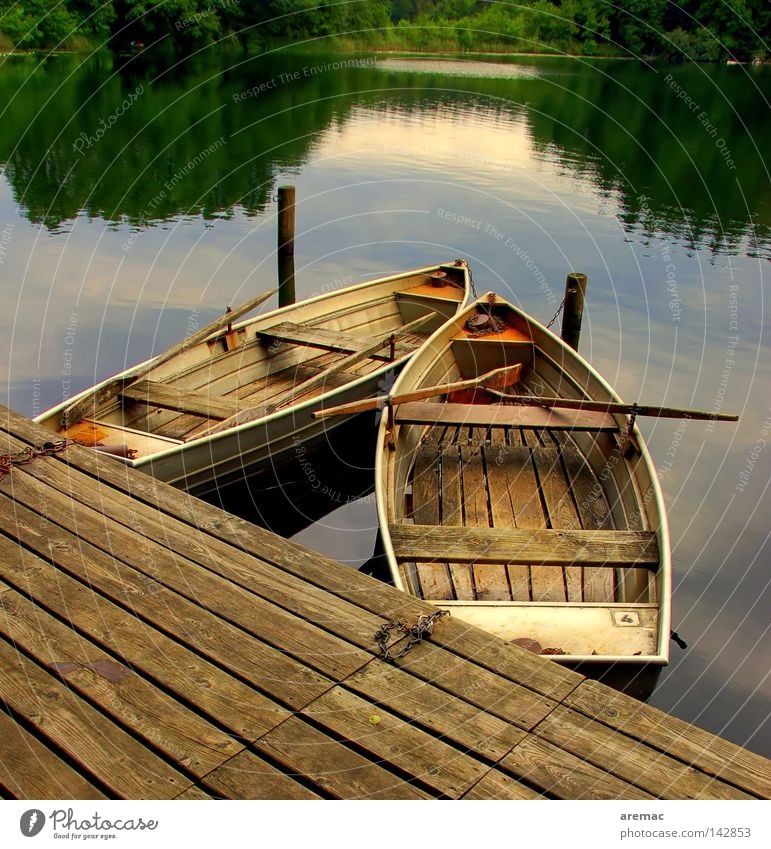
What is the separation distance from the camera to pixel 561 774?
3443mm

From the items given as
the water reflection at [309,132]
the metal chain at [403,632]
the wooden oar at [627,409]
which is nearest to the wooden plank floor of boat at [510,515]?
the wooden oar at [627,409]

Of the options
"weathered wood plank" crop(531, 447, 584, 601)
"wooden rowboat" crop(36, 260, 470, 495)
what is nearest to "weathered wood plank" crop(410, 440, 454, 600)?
"weathered wood plank" crop(531, 447, 584, 601)

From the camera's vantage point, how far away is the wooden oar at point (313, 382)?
8.11 metres

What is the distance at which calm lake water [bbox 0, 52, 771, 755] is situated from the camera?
897cm

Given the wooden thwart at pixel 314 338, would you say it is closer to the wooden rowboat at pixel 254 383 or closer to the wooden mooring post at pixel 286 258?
the wooden rowboat at pixel 254 383

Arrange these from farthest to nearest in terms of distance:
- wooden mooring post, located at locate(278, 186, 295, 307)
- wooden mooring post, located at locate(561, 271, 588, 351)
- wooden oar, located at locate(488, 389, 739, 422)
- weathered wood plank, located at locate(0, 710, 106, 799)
Answer: wooden mooring post, located at locate(278, 186, 295, 307) → wooden mooring post, located at locate(561, 271, 588, 351) → wooden oar, located at locate(488, 389, 739, 422) → weathered wood plank, located at locate(0, 710, 106, 799)

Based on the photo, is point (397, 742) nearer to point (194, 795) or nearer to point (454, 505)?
point (194, 795)

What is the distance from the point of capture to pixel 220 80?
3881 centimetres

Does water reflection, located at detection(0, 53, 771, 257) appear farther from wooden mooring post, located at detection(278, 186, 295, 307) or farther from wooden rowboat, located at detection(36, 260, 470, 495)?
wooden rowboat, located at detection(36, 260, 470, 495)

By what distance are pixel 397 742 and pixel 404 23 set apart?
1606 cm

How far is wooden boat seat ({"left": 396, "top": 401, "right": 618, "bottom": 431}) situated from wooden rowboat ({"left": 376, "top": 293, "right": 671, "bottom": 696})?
0.6 inches
